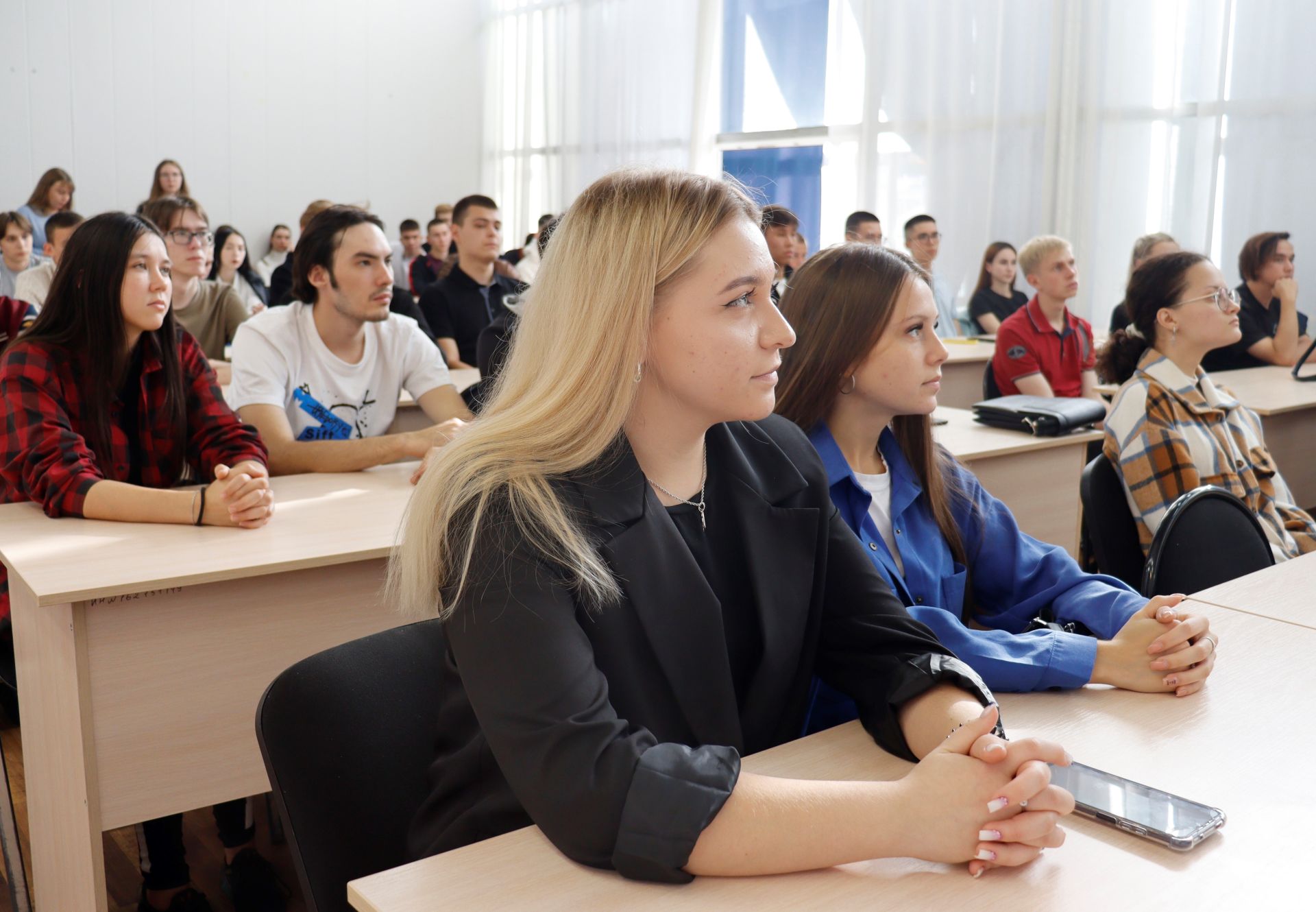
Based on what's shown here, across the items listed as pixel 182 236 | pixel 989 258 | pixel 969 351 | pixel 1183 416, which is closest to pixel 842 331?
pixel 1183 416

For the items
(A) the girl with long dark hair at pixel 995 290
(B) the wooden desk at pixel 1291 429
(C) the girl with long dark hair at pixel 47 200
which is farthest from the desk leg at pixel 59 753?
(C) the girl with long dark hair at pixel 47 200

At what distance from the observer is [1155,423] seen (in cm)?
235

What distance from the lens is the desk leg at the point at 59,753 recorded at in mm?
1723

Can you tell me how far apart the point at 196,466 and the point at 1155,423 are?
1.99m

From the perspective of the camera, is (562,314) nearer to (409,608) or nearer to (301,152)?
(409,608)

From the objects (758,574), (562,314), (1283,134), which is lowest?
(758,574)

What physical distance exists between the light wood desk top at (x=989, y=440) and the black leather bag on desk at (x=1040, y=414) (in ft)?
0.07

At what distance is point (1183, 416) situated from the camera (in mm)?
2408

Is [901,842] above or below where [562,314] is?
below

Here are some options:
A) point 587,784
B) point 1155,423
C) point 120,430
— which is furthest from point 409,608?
point 1155,423

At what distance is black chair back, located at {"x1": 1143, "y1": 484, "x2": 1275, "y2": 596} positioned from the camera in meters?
1.74

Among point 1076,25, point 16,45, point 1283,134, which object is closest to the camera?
point 1283,134

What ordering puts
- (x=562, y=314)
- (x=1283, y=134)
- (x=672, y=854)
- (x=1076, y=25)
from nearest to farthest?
1. (x=672, y=854)
2. (x=562, y=314)
3. (x=1283, y=134)
4. (x=1076, y=25)

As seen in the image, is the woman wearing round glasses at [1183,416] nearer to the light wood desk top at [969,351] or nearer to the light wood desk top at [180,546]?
the light wood desk top at [180,546]
